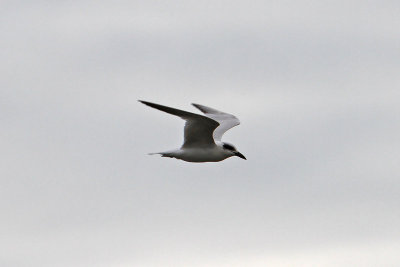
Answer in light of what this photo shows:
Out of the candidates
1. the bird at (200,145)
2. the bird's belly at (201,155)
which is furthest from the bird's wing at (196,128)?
the bird's belly at (201,155)

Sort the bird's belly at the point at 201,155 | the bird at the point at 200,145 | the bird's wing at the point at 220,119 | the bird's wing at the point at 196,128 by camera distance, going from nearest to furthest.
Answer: the bird's wing at the point at 196,128, the bird at the point at 200,145, the bird's belly at the point at 201,155, the bird's wing at the point at 220,119

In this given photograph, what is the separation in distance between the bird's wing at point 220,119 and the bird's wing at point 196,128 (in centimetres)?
271

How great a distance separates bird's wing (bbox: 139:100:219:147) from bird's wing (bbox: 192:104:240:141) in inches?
107

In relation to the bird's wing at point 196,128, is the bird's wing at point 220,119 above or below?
above

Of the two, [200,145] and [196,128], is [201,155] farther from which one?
[196,128]

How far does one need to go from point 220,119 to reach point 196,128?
528 cm

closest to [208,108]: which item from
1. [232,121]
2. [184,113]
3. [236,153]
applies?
[232,121]

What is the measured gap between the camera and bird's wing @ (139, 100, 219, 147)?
24.0 m

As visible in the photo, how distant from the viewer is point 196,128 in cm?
2570

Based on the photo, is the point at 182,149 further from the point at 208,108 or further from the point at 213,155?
the point at 208,108

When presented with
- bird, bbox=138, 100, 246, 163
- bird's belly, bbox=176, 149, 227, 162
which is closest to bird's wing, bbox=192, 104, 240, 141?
bird, bbox=138, 100, 246, 163

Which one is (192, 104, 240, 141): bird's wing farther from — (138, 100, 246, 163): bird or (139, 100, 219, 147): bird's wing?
(139, 100, 219, 147): bird's wing

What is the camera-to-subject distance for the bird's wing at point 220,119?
1174 inches

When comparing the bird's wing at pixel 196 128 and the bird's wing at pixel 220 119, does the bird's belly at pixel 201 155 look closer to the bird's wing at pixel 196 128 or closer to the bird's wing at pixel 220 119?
the bird's wing at pixel 196 128
